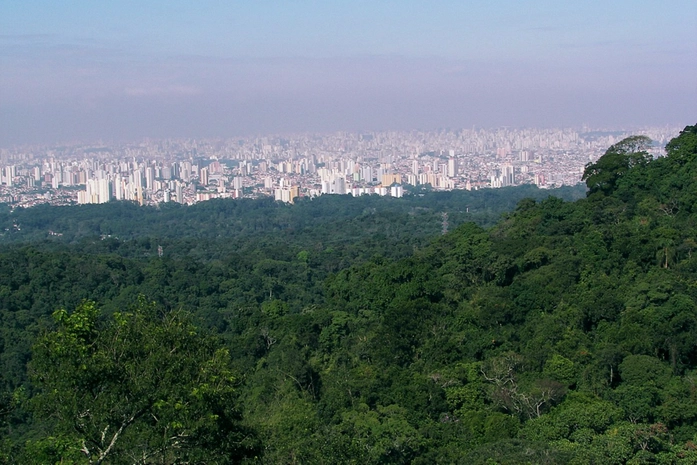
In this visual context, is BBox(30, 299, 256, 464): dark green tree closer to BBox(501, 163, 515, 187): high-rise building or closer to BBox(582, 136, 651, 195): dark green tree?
BBox(582, 136, 651, 195): dark green tree

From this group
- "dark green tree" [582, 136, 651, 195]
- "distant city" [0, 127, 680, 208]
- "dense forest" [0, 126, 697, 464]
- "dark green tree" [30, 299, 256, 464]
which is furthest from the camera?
"distant city" [0, 127, 680, 208]

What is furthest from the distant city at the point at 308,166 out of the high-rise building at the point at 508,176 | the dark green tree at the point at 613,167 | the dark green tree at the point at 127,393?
the dark green tree at the point at 127,393

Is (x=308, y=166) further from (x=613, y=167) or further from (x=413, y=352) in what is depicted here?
(x=413, y=352)

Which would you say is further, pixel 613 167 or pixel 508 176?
pixel 508 176

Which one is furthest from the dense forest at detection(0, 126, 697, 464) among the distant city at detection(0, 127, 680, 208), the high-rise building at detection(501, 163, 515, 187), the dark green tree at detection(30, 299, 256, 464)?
the high-rise building at detection(501, 163, 515, 187)

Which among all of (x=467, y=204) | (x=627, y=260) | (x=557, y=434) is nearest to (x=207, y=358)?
(x=557, y=434)

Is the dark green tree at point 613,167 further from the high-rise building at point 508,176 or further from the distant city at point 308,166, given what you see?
the high-rise building at point 508,176

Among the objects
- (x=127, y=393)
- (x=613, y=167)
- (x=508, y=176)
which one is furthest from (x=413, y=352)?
(x=508, y=176)
